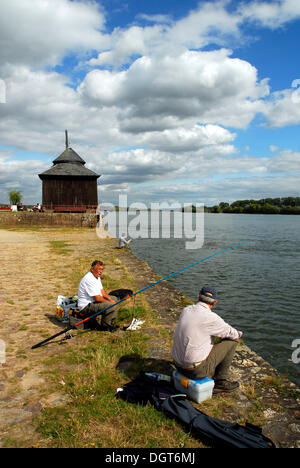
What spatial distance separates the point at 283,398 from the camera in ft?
14.8

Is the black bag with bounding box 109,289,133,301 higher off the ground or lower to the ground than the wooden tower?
lower

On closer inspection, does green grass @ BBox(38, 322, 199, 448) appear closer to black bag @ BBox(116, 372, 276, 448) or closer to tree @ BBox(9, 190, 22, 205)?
black bag @ BBox(116, 372, 276, 448)

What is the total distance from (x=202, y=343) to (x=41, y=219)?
117 feet

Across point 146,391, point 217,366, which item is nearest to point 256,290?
point 217,366

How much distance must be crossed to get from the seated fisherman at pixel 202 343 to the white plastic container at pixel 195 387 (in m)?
0.09

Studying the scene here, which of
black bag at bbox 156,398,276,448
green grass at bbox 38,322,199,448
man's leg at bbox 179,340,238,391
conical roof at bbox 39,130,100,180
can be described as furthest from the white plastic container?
conical roof at bbox 39,130,100,180

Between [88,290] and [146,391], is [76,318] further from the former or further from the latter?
[146,391]

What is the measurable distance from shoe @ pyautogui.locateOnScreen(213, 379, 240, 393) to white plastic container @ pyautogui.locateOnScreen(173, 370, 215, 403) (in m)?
0.28

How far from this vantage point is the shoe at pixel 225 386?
449cm

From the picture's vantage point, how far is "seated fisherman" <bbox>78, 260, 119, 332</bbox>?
6633mm

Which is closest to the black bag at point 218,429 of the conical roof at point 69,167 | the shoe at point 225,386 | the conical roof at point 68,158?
the shoe at point 225,386

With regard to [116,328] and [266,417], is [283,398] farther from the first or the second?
[116,328]
